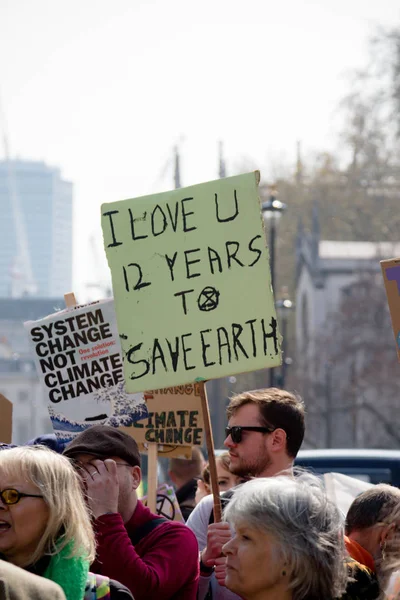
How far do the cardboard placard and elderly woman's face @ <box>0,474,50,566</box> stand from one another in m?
2.16

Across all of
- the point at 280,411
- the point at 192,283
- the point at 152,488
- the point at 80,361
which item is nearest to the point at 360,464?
the point at 80,361

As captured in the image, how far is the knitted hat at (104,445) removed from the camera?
376 centimetres

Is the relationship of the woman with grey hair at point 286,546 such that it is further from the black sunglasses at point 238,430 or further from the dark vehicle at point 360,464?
the dark vehicle at point 360,464

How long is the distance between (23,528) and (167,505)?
1907 mm

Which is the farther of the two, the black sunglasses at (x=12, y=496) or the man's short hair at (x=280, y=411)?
the man's short hair at (x=280, y=411)

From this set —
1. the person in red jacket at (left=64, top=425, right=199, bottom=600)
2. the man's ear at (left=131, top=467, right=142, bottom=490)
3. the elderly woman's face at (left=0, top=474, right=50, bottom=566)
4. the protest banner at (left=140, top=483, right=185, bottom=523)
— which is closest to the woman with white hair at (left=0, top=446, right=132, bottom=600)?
the elderly woman's face at (left=0, top=474, right=50, bottom=566)

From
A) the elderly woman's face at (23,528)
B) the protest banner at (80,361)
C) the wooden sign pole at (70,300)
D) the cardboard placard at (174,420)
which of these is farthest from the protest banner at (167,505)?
the elderly woman's face at (23,528)

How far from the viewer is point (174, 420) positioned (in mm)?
5523

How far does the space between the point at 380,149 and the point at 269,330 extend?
5547 centimetres

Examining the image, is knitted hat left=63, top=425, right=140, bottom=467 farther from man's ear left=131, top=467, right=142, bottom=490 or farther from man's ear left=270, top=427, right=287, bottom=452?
man's ear left=270, top=427, right=287, bottom=452

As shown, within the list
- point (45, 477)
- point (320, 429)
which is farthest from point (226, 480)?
point (320, 429)

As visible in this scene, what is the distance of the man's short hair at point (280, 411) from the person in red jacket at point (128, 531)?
713 millimetres

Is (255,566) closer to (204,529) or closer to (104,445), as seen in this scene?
(104,445)

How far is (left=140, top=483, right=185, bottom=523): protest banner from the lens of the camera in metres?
5.02
